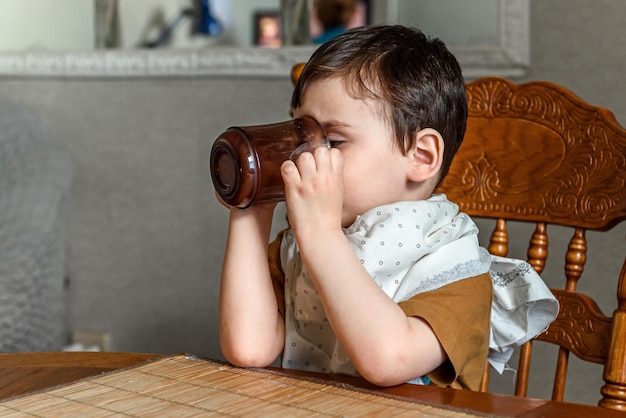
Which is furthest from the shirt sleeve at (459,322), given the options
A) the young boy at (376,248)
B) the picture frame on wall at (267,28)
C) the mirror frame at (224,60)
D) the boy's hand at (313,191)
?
the picture frame on wall at (267,28)

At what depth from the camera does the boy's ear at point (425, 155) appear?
102 cm

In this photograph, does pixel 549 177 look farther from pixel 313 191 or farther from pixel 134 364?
pixel 134 364

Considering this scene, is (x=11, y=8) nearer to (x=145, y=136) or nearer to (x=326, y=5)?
(x=145, y=136)

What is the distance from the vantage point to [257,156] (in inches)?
33.6

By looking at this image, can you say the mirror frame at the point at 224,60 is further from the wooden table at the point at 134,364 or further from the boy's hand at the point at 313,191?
the wooden table at the point at 134,364

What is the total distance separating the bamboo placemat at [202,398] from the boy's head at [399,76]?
344mm

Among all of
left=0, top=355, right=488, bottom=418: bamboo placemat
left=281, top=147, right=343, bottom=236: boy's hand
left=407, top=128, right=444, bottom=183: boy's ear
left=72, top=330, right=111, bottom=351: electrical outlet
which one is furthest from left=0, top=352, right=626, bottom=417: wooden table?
left=72, top=330, right=111, bottom=351: electrical outlet

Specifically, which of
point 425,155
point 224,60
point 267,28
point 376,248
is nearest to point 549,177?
point 425,155

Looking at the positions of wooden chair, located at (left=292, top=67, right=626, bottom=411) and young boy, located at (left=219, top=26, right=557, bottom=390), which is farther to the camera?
wooden chair, located at (left=292, top=67, right=626, bottom=411)

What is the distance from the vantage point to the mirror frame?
180cm

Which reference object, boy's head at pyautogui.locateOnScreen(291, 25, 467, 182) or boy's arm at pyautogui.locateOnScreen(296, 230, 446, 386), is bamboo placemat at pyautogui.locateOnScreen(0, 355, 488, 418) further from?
boy's head at pyautogui.locateOnScreen(291, 25, 467, 182)

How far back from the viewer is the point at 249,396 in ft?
2.49

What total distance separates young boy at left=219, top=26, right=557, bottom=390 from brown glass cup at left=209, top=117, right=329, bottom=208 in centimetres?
2

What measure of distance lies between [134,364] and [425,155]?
41cm
